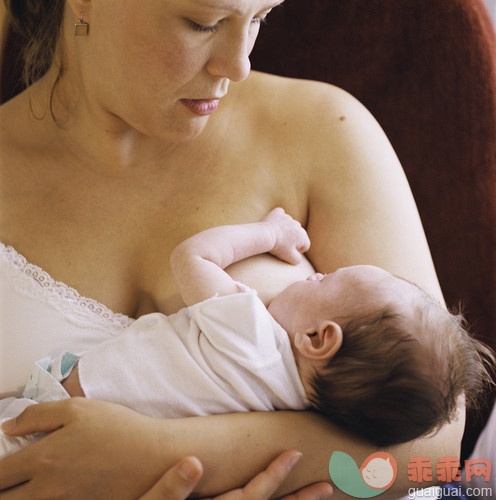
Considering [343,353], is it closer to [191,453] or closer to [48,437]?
[191,453]

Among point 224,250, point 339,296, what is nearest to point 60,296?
point 224,250

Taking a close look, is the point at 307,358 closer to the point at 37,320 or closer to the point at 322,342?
the point at 322,342

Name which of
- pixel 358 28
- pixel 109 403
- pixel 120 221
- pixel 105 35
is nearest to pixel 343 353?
pixel 109 403

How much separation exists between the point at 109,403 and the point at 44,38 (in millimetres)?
909

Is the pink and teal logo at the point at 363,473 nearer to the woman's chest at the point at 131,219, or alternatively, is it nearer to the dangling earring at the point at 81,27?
the woman's chest at the point at 131,219

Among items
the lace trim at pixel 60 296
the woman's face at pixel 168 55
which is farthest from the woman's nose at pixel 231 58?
the lace trim at pixel 60 296

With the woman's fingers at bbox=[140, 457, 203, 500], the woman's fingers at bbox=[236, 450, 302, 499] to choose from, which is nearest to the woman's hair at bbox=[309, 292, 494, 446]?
the woman's fingers at bbox=[236, 450, 302, 499]

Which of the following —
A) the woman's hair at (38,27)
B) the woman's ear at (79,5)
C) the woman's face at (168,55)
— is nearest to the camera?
the woman's face at (168,55)

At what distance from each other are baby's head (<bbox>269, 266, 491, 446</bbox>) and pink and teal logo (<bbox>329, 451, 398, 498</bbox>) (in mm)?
35

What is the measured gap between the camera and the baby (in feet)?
3.62

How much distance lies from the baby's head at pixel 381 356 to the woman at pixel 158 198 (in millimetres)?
72

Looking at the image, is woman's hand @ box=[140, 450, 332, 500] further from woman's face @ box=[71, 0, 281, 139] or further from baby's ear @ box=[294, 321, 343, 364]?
woman's face @ box=[71, 0, 281, 139]

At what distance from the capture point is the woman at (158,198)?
3.63ft

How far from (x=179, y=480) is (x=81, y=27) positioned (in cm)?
89
